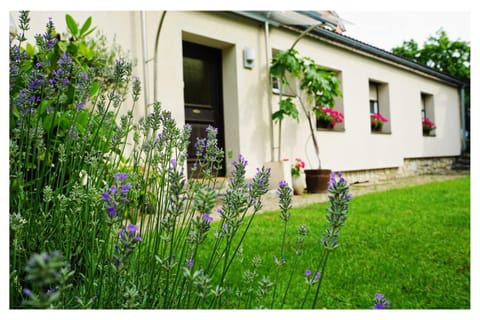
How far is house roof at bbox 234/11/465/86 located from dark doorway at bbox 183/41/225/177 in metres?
0.80

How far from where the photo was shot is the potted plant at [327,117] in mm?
6787

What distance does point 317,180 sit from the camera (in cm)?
638

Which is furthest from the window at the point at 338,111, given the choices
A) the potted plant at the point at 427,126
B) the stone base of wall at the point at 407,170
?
the potted plant at the point at 427,126

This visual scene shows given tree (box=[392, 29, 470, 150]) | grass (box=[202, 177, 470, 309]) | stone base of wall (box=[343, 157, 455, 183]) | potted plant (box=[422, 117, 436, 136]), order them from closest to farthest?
1. grass (box=[202, 177, 470, 309])
2. stone base of wall (box=[343, 157, 455, 183])
3. potted plant (box=[422, 117, 436, 136])
4. tree (box=[392, 29, 470, 150])

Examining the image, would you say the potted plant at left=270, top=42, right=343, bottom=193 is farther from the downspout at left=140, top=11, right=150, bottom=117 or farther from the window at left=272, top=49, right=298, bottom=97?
the downspout at left=140, top=11, right=150, bottom=117

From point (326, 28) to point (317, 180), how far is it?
9.67ft

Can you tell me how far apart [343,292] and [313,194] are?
4355mm

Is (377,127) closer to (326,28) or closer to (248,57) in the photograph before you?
(326,28)

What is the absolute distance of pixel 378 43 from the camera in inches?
349

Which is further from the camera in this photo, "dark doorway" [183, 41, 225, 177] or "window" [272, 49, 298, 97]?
"window" [272, 49, 298, 97]

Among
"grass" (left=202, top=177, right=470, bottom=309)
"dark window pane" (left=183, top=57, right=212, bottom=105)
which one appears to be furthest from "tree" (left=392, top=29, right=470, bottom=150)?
"grass" (left=202, top=177, right=470, bottom=309)

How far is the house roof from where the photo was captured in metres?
5.79
